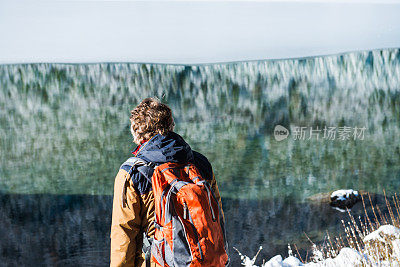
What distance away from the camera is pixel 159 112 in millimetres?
1268

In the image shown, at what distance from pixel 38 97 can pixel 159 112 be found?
3.18 metres

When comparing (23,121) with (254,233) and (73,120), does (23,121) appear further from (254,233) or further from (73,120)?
(254,233)

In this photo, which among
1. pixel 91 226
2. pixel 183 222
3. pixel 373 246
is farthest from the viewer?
pixel 91 226

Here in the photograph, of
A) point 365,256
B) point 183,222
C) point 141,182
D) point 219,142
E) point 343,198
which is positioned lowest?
point 365,256

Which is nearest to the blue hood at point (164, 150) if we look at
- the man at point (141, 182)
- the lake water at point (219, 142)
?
the man at point (141, 182)

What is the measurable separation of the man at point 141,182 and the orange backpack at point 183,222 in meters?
0.05

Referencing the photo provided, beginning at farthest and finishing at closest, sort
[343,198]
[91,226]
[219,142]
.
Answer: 1. [343,198]
2. [219,142]
3. [91,226]

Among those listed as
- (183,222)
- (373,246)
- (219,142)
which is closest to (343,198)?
(219,142)

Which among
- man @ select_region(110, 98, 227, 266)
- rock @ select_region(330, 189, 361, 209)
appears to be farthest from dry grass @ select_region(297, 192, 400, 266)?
man @ select_region(110, 98, 227, 266)

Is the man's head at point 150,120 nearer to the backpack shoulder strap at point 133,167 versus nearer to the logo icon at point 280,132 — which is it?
the backpack shoulder strap at point 133,167

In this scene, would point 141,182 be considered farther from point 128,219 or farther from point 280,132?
point 280,132

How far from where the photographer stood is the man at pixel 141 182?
1.22 meters

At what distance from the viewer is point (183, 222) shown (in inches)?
47.3

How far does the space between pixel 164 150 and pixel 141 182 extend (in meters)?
0.12
